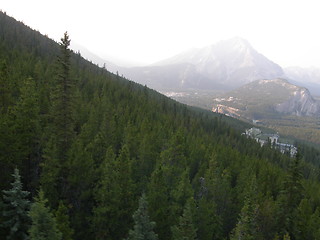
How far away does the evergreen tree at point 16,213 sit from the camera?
16270mm

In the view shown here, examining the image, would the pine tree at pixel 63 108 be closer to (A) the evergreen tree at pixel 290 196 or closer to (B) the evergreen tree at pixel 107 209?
(B) the evergreen tree at pixel 107 209

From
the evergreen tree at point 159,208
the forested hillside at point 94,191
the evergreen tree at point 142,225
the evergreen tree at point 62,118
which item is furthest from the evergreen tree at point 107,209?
the evergreen tree at point 142,225

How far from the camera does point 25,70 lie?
6059 centimetres

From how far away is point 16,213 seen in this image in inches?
667

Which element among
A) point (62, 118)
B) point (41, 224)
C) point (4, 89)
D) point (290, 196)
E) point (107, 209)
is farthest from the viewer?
point (290, 196)

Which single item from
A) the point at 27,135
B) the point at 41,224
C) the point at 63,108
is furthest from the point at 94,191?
the point at 41,224

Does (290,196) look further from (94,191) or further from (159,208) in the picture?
(94,191)

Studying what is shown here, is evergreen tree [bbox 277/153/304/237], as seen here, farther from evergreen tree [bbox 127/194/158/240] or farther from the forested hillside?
evergreen tree [bbox 127/194/158/240]

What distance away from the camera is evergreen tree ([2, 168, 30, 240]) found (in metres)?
16.3

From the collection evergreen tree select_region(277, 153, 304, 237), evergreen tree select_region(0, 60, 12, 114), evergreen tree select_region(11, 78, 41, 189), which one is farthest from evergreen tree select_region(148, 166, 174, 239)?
evergreen tree select_region(0, 60, 12, 114)

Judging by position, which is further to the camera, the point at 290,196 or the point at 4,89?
the point at 290,196

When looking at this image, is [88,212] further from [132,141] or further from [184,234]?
[132,141]

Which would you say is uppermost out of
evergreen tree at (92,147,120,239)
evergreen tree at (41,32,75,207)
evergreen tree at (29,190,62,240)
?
evergreen tree at (41,32,75,207)

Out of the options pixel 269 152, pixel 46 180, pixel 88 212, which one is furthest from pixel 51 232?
pixel 269 152
